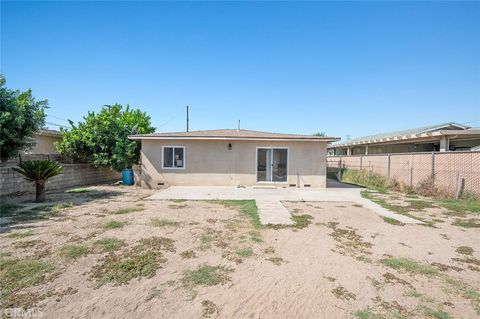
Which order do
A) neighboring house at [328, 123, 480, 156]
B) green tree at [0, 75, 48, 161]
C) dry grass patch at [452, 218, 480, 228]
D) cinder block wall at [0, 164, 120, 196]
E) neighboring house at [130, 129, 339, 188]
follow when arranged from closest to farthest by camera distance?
dry grass patch at [452, 218, 480, 228] < green tree at [0, 75, 48, 161] < cinder block wall at [0, 164, 120, 196] < neighboring house at [130, 129, 339, 188] < neighboring house at [328, 123, 480, 156]

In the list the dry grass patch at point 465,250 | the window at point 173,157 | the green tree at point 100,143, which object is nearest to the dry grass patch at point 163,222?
the dry grass patch at point 465,250

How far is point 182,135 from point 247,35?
600 centimetres

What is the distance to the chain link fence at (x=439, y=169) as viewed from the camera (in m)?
9.36

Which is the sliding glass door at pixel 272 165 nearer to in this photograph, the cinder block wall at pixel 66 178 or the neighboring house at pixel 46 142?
the cinder block wall at pixel 66 178

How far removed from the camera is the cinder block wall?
905cm

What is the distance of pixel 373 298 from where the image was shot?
301cm

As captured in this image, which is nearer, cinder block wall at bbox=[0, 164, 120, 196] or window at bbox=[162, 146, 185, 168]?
cinder block wall at bbox=[0, 164, 120, 196]

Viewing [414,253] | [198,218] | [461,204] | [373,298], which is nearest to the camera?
[373,298]

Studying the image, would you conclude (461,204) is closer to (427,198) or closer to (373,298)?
(427,198)

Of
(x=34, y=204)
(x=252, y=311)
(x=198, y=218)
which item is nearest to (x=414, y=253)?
(x=252, y=311)

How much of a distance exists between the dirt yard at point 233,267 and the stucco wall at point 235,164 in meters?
6.14

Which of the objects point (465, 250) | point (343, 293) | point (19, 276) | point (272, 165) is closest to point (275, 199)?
point (272, 165)

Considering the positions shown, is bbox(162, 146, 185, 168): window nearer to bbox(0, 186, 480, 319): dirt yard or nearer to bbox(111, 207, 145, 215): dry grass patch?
bbox(111, 207, 145, 215): dry grass patch

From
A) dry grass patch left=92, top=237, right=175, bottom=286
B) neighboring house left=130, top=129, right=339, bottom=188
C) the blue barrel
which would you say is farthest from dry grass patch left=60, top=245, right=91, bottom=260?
the blue barrel
